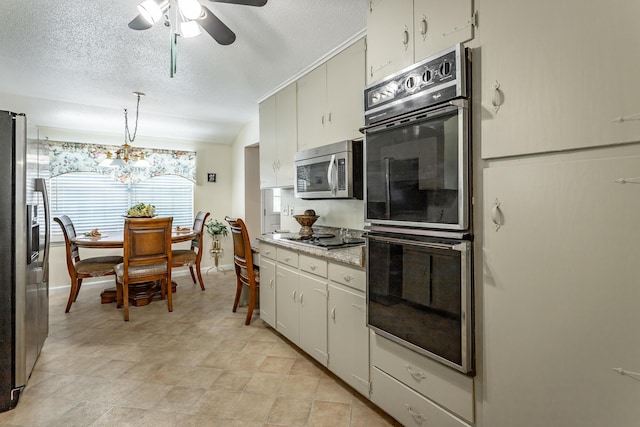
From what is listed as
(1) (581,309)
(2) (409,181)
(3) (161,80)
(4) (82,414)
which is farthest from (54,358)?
(1) (581,309)

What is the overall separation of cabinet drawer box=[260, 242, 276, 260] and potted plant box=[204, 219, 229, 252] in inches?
102

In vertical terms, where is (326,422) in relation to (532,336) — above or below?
below

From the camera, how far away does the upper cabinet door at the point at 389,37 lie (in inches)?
63.2

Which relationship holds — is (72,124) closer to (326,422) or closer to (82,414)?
(82,414)

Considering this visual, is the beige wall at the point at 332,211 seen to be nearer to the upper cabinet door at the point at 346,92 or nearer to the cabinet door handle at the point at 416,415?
the upper cabinet door at the point at 346,92

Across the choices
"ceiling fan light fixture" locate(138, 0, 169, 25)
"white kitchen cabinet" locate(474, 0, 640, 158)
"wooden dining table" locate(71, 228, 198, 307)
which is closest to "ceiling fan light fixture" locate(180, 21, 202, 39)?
"ceiling fan light fixture" locate(138, 0, 169, 25)

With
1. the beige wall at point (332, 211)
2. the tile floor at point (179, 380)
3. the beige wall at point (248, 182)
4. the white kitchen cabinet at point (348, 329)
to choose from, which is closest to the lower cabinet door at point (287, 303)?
the tile floor at point (179, 380)

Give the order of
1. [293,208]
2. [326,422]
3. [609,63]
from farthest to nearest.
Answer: [293,208]
[326,422]
[609,63]

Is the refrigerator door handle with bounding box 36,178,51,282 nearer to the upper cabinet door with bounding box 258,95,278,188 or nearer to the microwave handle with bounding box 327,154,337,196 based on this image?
the upper cabinet door with bounding box 258,95,278,188

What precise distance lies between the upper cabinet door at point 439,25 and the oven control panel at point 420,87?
0.10m

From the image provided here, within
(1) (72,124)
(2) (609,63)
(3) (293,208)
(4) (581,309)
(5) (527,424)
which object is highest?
(1) (72,124)

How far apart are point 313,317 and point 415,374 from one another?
90 centimetres

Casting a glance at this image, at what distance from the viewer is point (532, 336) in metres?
1.14

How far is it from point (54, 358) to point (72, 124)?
319 cm
